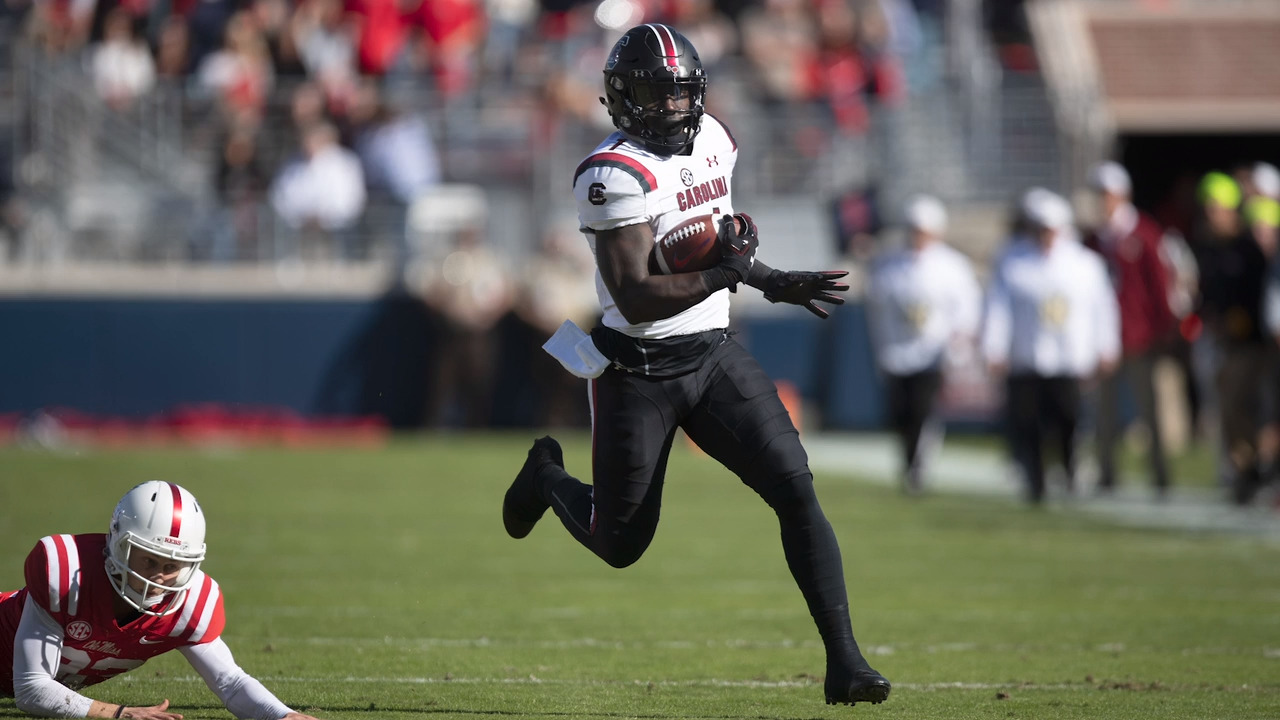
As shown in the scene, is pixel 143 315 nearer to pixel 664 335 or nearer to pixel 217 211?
pixel 217 211

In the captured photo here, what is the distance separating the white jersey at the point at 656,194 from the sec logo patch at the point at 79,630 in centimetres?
184

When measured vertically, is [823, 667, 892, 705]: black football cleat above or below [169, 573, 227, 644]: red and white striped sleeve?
below

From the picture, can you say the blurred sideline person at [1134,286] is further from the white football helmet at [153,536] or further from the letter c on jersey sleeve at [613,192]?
the white football helmet at [153,536]

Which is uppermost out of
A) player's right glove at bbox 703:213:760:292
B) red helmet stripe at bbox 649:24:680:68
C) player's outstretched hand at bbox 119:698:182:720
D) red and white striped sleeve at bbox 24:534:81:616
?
red helmet stripe at bbox 649:24:680:68

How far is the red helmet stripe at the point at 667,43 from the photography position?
5.57 metres

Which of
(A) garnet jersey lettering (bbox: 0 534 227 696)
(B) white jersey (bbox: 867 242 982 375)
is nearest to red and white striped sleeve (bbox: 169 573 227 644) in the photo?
(A) garnet jersey lettering (bbox: 0 534 227 696)

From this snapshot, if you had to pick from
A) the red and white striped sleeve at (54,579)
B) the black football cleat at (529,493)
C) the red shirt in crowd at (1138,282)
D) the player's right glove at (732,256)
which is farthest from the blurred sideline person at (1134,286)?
the red and white striped sleeve at (54,579)

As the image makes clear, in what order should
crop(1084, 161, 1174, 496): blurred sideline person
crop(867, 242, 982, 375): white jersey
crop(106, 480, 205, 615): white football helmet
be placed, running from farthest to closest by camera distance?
crop(1084, 161, 1174, 496): blurred sideline person → crop(867, 242, 982, 375): white jersey → crop(106, 480, 205, 615): white football helmet

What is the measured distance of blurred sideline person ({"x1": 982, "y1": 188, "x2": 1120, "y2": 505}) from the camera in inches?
495

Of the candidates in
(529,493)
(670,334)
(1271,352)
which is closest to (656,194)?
(670,334)

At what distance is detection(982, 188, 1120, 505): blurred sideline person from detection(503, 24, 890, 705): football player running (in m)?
7.19

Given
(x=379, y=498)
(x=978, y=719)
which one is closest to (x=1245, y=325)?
(x=379, y=498)

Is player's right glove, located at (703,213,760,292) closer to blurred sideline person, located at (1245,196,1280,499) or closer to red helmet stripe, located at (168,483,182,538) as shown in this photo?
red helmet stripe, located at (168,483,182,538)

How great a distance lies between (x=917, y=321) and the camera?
1323 centimetres
